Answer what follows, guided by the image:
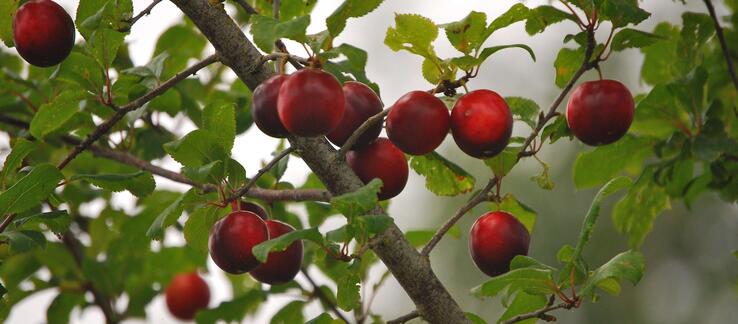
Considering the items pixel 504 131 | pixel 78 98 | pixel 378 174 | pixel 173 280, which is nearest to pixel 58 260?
pixel 173 280

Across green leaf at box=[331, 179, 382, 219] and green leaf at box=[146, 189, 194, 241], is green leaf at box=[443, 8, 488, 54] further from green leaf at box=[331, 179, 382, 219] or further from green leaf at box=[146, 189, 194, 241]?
green leaf at box=[146, 189, 194, 241]

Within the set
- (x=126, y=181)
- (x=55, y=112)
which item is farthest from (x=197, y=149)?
(x=55, y=112)

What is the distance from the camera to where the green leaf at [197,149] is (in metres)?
1.21

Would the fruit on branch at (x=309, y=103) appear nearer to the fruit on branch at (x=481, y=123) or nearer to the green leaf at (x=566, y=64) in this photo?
the fruit on branch at (x=481, y=123)

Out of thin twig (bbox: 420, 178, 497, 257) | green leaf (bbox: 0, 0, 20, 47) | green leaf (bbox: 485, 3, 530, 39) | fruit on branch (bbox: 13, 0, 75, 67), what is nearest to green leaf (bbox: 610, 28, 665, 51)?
green leaf (bbox: 485, 3, 530, 39)

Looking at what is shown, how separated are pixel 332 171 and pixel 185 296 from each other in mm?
1480

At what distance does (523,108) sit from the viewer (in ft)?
4.54

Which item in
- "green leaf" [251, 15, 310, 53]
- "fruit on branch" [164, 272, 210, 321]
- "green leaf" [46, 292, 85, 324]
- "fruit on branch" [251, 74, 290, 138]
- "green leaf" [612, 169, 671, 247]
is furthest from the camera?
"fruit on branch" [164, 272, 210, 321]

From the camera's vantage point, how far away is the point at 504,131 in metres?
1.14

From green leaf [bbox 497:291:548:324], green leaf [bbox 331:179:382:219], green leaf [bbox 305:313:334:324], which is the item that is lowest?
green leaf [bbox 497:291:548:324]

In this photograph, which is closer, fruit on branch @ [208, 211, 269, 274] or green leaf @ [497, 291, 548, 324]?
fruit on branch @ [208, 211, 269, 274]

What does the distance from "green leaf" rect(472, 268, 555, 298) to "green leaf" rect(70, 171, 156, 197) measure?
50cm

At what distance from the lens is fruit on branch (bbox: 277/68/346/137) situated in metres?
1.03

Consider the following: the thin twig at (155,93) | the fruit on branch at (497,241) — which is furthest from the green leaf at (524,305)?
the thin twig at (155,93)
